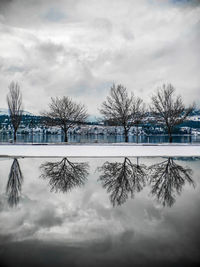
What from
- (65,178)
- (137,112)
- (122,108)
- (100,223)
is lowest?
(100,223)

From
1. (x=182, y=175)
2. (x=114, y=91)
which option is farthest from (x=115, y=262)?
(x=114, y=91)

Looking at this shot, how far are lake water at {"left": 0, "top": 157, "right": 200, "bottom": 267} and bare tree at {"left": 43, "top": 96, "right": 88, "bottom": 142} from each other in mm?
23910

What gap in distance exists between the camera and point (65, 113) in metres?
31.9

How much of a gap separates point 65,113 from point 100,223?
28.9 m

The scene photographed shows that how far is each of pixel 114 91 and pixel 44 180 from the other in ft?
81.0

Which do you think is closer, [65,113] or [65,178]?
[65,178]

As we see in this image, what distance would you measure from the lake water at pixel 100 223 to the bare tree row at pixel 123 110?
71.9ft

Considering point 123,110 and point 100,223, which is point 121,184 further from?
point 123,110

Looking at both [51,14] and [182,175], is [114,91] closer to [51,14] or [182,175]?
[51,14]

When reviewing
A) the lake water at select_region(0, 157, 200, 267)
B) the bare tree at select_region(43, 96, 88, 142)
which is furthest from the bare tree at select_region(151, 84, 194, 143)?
the lake water at select_region(0, 157, 200, 267)

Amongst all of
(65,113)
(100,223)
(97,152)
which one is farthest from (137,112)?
(100,223)

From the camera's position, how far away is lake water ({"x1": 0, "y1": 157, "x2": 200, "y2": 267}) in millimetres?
3062

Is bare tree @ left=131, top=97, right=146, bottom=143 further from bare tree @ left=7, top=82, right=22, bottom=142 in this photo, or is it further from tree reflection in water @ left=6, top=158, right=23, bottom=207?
tree reflection in water @ left=6, top=158, right=23, bottom=207

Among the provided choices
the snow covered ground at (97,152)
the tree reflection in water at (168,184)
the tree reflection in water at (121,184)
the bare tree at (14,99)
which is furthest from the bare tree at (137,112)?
the tree reflection in water at (121,184)
